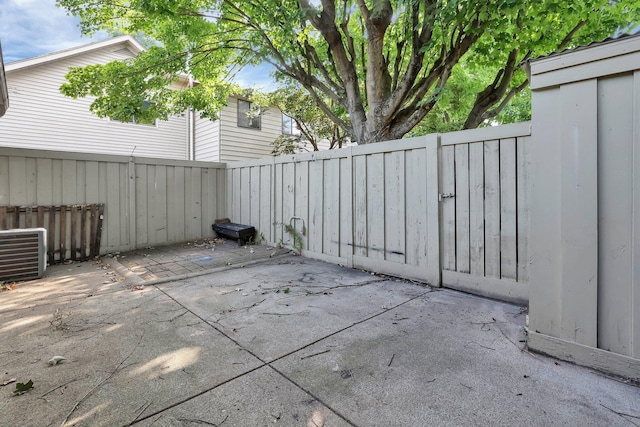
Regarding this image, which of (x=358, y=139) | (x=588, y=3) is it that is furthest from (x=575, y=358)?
(x=588, y=3)

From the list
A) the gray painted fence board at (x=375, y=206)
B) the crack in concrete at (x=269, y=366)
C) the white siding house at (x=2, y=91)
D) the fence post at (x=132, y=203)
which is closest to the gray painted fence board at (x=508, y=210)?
the crack in concrete at (x=269, y=366)

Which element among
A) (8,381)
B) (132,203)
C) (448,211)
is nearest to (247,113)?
(132,203)

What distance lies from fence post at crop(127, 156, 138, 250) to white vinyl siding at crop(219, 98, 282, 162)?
368 cm

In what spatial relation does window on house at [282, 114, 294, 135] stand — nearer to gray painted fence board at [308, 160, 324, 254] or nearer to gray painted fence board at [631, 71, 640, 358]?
gray painted fence board at [308, 160, 324, 254]

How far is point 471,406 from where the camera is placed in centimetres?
157

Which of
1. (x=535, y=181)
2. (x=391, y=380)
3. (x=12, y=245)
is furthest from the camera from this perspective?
(x=12, y=245)

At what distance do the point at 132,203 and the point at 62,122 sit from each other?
5.26 m

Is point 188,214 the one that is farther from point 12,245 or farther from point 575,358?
point 575,358

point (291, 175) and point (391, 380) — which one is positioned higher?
point (291, 175)

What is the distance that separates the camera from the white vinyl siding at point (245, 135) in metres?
9.50

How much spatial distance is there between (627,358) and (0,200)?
746 centimetres

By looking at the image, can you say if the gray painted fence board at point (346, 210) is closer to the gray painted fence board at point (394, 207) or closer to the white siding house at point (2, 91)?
the gray painted fence board at point (394, 207)

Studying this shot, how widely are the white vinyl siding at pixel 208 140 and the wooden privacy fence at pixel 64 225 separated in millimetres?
4564

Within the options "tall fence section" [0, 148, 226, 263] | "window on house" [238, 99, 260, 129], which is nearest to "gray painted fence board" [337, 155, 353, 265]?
"tall fence section" [0, 148, 226, 263]
